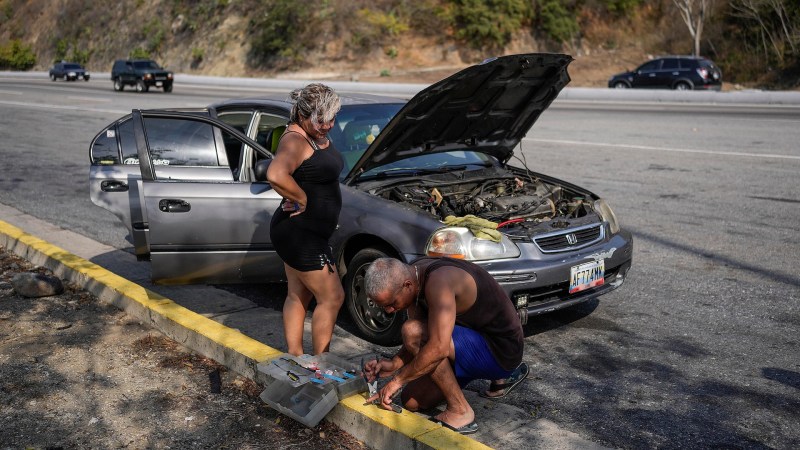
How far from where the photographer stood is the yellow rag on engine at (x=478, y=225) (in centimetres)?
517

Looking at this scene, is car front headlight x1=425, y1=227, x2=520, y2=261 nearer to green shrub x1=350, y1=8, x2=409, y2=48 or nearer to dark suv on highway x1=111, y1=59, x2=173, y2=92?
dark suv on highway x1=111, y1=59, x2=173, y2=92

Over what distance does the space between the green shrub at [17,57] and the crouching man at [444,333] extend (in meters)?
71.5

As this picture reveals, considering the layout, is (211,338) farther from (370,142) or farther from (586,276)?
(586,276)

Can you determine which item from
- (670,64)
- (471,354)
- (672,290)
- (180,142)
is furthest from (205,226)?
(670,64)

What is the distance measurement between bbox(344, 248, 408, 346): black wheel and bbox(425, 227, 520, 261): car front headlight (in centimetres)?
37

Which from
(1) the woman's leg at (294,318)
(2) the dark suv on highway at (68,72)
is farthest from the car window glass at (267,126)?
(2) the dark suv on highway at (68,72)

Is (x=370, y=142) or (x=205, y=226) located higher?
(x=370, y=142)

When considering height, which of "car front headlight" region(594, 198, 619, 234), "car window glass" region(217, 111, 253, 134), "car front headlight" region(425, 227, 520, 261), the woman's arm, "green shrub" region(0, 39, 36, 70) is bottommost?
"green shrub" region(0, 39, 36, 70)

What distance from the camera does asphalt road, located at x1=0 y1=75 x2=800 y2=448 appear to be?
4383mm

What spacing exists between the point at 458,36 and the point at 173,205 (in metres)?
41.1

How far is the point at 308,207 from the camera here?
174 inches

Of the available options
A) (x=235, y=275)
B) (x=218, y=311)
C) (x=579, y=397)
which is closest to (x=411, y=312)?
(x=579, y=397)

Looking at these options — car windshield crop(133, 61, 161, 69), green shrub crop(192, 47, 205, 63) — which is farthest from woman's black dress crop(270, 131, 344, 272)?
green shrub crop(192, 47, 205, 63)

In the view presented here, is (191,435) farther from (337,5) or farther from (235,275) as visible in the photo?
(337,5)
